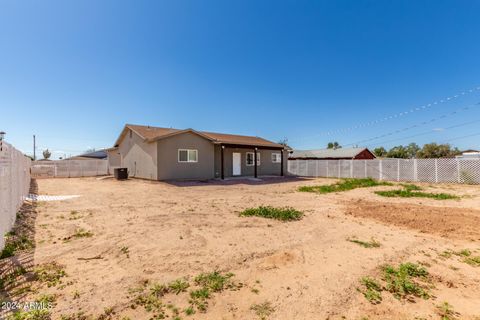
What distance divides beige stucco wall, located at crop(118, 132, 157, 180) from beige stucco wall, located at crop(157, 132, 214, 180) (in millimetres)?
535

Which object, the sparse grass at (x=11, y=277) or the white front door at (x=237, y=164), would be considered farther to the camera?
the white front door at (x=237, y=164)

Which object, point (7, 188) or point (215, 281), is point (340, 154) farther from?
point (7, 188)

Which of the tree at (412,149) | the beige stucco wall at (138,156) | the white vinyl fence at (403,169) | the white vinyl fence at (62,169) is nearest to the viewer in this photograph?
the white vinyl fence at (403,169)

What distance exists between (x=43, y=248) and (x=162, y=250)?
2118 millimetres

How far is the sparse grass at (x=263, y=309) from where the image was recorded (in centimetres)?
232

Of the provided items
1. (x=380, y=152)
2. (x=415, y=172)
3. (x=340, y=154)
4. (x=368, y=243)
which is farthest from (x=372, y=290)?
(x=380, y=152)

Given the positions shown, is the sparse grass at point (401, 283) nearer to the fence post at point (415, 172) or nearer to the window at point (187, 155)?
the window at point (187, 155)

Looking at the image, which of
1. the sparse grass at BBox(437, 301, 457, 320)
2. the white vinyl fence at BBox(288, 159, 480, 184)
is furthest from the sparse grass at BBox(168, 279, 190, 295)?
the white vinyl fence at BBox(288, 159, 480, 184)

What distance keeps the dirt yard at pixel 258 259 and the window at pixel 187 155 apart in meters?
9.16

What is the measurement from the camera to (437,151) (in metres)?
42.9

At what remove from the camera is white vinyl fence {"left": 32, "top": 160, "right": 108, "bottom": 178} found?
67.8ft

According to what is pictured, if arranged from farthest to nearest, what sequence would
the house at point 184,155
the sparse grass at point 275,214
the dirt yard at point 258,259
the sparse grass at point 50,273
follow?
the house at point 184,155, the sparse grass at point 275,214, the sparse grass at point 50,273, the dirt yard at point 258,259

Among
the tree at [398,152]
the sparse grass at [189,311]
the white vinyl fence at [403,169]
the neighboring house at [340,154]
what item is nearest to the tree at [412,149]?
the tree at [398,152]

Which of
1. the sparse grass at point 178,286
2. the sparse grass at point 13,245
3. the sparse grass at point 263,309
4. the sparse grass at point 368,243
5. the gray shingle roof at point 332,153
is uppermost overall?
the gray shingle roof at point 332,153
